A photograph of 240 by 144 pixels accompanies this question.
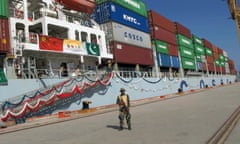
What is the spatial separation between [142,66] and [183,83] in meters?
12.8

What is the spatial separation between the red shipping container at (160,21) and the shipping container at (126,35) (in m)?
4.57

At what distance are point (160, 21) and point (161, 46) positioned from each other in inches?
215

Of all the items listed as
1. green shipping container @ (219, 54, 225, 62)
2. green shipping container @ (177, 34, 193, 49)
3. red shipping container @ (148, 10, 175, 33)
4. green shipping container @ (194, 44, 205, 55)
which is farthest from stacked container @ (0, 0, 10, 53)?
green shipping container @ (219, 54, 225, 62)

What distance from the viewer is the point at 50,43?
70.7ft

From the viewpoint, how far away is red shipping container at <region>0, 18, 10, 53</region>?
723 inches

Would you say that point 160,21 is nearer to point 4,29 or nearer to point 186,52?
point 186,52

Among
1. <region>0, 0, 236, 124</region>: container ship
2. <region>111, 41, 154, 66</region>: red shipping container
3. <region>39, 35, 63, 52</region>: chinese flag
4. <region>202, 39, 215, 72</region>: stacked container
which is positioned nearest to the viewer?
<region>0, 0, 236, 124</region>: container ship

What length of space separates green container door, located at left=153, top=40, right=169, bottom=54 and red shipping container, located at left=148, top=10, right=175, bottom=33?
3.44 m

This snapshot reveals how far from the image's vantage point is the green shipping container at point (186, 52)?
55.1 meters

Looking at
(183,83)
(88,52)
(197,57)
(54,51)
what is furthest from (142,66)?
(197,57)

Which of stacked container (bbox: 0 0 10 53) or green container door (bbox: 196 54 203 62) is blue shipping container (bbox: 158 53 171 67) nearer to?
green container door (bbox: 196 54 203 62)

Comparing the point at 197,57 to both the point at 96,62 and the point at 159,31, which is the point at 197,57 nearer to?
the point at 159,31

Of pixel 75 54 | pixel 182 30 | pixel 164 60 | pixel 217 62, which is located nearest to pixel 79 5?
pixel 75 54

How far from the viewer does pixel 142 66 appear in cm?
4053
